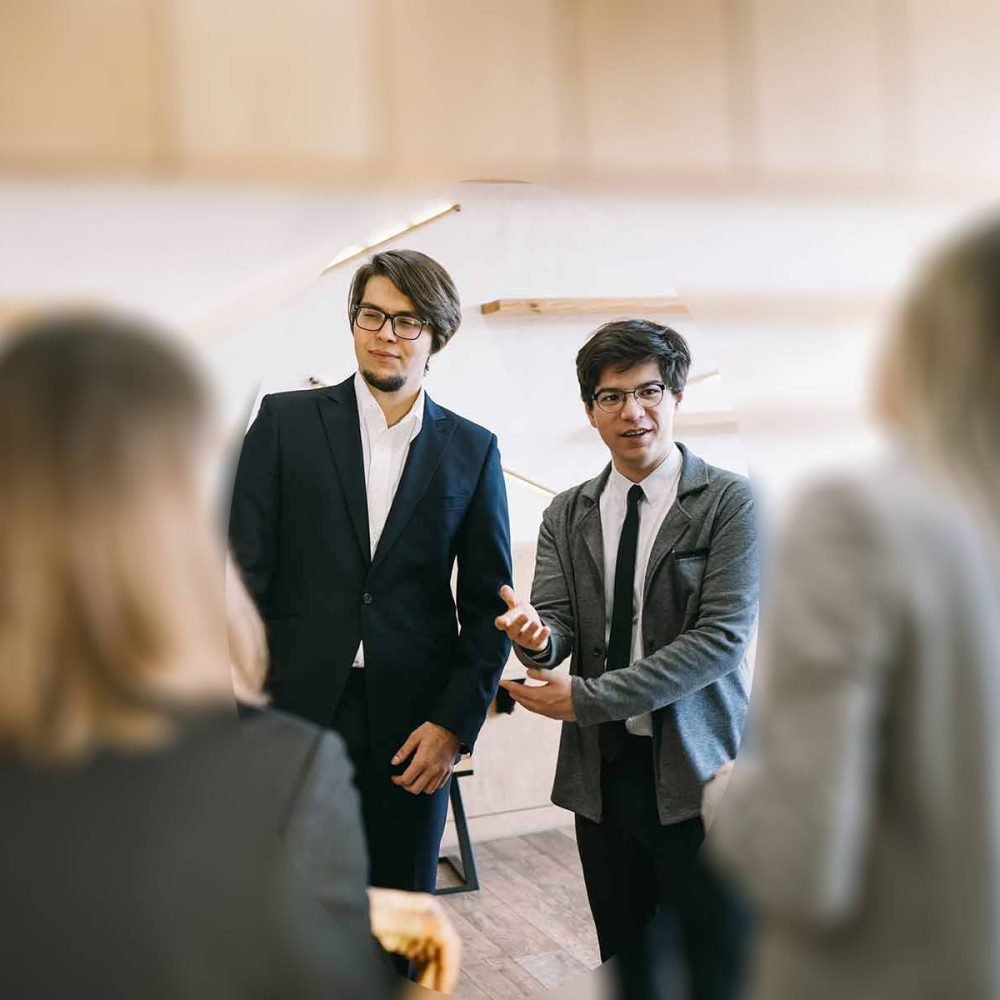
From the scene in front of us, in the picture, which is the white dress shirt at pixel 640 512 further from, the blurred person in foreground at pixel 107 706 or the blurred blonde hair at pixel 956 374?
the blurred person in foreground at pixel 107 706

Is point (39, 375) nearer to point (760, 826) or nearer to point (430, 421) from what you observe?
point (430, 421)

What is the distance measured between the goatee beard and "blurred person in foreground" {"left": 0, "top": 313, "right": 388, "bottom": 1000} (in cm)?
46

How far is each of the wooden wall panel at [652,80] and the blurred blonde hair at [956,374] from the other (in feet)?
2.06

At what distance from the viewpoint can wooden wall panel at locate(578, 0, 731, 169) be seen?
1557 millimetres

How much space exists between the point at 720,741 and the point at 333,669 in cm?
56

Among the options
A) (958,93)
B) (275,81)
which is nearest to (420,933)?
(275,81)

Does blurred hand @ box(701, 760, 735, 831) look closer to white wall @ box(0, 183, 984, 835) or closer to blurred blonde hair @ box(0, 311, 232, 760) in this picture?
white wall @ box(0, 183, 984, 835)

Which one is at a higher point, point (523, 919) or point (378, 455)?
point (378, 455)

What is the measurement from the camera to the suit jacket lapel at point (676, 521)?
5.05 feet

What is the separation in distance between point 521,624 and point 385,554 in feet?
0.71

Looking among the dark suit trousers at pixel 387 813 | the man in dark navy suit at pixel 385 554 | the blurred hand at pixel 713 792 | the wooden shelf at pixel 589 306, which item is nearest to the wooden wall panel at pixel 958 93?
the wooden shelf at pixel 589 306

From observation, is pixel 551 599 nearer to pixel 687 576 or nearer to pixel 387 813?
pixel 687 576

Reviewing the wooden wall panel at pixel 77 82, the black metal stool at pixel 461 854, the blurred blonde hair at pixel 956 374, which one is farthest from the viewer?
the black metal stool at pixel 461 854

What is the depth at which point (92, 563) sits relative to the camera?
881 millimetres
